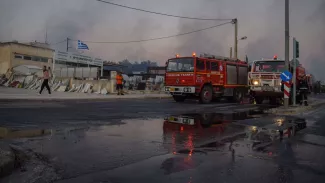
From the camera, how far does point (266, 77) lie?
53.8 feet

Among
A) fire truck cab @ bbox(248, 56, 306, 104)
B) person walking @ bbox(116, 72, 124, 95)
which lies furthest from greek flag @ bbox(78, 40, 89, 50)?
fire truck cab @ bbox(248, 56, 306, 104)

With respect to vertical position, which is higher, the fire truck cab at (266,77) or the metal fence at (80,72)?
the metal fence at (80,72)

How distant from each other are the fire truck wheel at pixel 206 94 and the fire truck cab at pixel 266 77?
2.37m

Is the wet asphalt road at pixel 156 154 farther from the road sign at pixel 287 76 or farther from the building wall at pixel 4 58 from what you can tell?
the building wall at pixel 4 58

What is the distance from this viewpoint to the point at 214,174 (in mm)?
3873

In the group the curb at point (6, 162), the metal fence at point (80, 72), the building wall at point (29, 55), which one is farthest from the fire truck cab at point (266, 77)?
the building wall at point (29, 55)

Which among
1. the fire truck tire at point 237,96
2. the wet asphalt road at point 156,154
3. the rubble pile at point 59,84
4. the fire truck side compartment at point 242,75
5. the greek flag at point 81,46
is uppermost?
the greek flag at point 81,46

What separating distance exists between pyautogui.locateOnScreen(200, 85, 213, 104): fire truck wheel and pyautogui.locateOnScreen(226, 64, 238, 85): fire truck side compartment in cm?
218

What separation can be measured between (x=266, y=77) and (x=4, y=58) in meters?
31.4

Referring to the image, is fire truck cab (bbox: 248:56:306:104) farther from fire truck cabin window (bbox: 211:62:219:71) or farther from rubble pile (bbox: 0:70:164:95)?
rubble pile (bbox: 0:70:164:95)

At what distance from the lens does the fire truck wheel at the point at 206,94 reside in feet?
55.1

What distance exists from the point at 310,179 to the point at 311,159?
1142 millimetres

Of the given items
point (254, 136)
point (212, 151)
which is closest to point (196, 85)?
point (254, 136)

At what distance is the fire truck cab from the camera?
52.7ft
